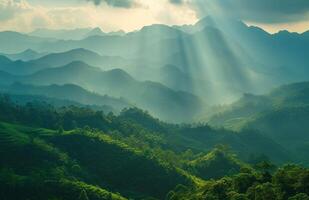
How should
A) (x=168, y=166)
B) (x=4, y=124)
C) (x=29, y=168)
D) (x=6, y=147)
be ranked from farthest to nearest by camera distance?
(x=4, y=124) → (x=168, y=166) → (x=6, y=147) → (x=29, y=168)

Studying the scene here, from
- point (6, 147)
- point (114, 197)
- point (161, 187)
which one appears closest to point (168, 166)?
point (161, 187)

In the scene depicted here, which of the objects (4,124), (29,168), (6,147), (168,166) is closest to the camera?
(29,168)

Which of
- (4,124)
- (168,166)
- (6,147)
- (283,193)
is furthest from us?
(4,124)

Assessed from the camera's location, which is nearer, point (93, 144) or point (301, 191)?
point (301, 191)

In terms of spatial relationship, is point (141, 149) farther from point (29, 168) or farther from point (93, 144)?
point (29, 168)

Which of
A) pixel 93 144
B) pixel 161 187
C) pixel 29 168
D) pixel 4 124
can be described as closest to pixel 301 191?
pixel 161 187

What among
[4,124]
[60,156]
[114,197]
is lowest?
[114,197]

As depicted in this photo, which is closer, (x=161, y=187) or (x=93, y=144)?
(x=161, y=187)

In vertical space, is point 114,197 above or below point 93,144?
below

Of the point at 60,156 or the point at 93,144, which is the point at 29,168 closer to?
the point at 60,156
